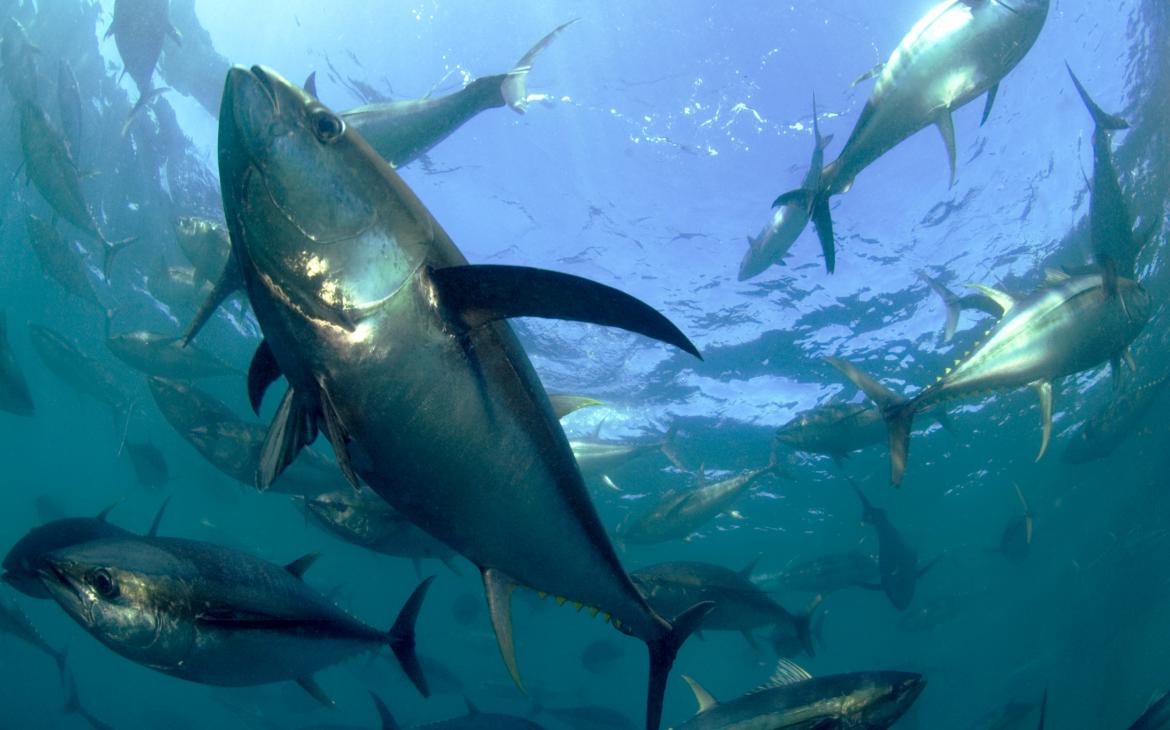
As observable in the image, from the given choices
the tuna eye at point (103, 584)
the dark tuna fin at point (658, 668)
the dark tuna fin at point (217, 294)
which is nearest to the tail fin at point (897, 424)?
the dark tuna fin at point (658, 668)

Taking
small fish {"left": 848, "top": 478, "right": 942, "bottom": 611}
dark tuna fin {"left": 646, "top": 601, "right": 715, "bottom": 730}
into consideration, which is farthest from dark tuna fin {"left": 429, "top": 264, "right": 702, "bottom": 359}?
small fish {"left": 848, "top": 478, "right": 942, "bottom": 611}

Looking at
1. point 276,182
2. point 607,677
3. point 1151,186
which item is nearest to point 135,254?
point 276,182

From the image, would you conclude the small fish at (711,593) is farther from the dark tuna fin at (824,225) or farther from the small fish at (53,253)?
the small fish at (53,253)

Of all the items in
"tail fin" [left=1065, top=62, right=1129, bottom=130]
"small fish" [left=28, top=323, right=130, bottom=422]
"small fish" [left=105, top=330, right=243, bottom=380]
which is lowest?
"small fish" [left=105, top=330, right=243, bottom=380]

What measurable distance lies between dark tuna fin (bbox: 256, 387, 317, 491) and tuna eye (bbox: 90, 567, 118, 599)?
1538mm

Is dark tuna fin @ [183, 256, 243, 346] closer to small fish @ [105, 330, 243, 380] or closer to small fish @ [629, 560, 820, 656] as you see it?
small fish @ [629, 560, 820, 656]

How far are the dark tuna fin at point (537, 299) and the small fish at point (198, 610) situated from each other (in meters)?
2.39

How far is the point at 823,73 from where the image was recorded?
9.93 meters

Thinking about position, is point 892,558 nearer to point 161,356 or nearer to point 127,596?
point 127,596

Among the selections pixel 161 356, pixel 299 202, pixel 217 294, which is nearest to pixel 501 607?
pixel 299 202

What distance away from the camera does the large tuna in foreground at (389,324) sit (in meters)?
1.41

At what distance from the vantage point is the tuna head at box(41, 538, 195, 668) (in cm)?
259

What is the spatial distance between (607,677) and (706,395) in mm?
40024

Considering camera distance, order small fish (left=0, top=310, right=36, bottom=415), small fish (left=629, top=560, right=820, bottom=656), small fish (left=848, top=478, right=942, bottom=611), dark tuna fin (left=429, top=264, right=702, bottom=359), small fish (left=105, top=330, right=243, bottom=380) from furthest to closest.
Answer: small fish (left=848, top=478, right=942, bottom=611)
small fish (left=105, top=330, right=243, bottom=380)
small fish (left=0, top=310, right=36, bottom=415)
small fish (left=629, top=560, right=820, bottom=656)
dark tuna fin (left=429, top=264, right=702, bottom=359)
